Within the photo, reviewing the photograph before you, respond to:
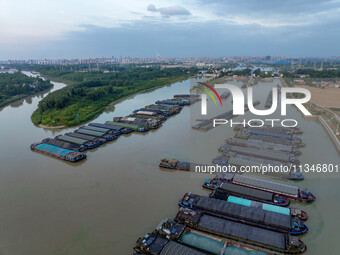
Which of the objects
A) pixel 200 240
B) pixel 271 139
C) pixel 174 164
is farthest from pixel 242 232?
pixel 271 139

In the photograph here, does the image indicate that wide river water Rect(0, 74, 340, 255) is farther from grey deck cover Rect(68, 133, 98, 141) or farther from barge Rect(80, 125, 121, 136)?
grey deck cover Rect(68, 133, 98, 141)

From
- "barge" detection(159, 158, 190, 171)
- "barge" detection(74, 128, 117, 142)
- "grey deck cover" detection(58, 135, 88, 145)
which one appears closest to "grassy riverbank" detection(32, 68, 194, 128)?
"barge" detection(74, 128, 117, 142)

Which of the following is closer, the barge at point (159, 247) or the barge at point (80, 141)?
the barge at point (159, 247)

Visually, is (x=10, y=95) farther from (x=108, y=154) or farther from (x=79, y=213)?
(x=79, y=213)

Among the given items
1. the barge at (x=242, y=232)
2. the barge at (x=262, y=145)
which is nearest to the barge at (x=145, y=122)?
the barge at (x=262, y=145)

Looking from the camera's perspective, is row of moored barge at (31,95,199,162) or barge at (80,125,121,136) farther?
barge at (80,125,121,136)

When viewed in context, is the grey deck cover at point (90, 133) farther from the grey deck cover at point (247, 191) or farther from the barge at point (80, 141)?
the grey deck cover at point (247, 191)

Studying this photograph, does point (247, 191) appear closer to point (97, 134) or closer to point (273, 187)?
point (273, 187)
